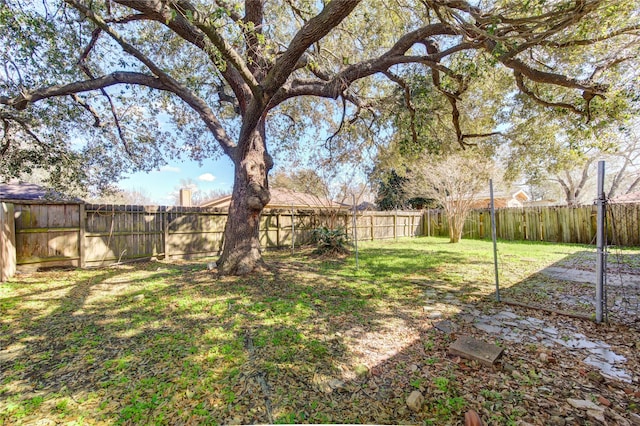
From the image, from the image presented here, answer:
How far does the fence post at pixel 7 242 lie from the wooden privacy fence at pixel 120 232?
150 millimetres

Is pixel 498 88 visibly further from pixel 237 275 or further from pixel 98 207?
pixel 98 207

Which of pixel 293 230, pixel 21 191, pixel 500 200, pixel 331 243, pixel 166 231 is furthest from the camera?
pixel 500 200

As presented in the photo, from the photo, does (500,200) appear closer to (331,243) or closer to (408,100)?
(331,243)

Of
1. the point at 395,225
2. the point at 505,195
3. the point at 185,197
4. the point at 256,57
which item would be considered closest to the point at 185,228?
the point at 256,57

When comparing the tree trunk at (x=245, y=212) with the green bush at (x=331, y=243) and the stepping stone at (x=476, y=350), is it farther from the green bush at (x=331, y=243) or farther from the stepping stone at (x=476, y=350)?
the stepping stone at (x=476, y=350)

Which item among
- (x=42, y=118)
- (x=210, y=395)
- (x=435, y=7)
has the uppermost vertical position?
(x=435, y=7)

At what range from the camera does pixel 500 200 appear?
21.0 meters

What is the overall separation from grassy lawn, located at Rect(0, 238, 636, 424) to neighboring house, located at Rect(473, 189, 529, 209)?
35.7ft

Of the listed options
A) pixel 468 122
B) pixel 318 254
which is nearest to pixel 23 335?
pixel 318 254

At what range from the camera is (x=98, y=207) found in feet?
20.6

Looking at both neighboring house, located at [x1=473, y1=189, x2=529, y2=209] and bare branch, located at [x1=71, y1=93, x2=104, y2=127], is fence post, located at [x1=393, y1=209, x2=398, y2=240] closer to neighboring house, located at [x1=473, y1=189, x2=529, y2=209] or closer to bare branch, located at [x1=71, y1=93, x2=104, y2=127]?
neighboring house, located at [x1=473, y1=189, x2=529, y2=209]

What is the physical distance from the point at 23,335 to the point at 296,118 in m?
7.71

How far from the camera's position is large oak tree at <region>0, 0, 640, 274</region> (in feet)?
11.3

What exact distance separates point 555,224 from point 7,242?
1712 centimetres
